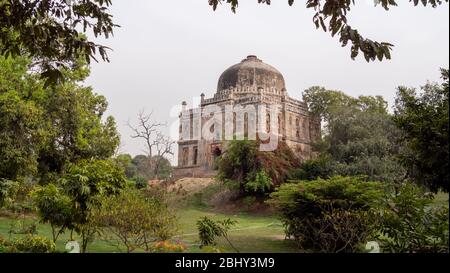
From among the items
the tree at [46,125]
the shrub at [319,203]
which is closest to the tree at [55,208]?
the tree at [46,125]

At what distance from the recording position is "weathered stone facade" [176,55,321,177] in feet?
72.8

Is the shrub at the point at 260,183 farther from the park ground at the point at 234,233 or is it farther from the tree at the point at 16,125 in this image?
the tree at the point at 16,125

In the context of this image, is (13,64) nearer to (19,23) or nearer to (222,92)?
(19,23)

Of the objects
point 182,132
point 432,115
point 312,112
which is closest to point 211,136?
point 182,132

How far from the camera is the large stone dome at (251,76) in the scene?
985 inches

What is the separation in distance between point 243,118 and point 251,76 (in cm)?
477

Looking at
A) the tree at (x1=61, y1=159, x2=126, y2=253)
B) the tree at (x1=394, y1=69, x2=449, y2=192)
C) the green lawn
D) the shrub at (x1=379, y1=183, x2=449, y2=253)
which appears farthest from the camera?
the green lawn

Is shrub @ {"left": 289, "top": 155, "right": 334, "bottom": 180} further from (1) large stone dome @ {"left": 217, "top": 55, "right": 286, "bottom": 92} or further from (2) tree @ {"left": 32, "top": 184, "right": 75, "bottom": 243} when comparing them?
(2) tree @ {"left": 32, "top": 184, "right": 75, "bottom": 243}

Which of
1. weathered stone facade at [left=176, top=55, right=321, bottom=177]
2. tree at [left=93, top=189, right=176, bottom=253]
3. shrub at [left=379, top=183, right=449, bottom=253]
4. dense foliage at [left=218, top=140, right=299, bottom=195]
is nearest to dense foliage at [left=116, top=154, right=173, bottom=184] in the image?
weathered stone facade at [left=176, top=55, right=321, bottom=177]

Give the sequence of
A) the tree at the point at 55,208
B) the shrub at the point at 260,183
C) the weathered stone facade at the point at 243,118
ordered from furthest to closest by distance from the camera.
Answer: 1. the weathered stone facade at the point at 243,118
2. the shrub at the point at 260,183
3. the tree at the point at 55,208

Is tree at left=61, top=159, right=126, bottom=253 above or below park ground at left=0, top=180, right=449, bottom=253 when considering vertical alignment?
above

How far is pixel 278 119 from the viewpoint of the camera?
22.5 meters

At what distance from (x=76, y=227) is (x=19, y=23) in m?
5.51

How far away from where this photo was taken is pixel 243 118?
2130 centimetres
